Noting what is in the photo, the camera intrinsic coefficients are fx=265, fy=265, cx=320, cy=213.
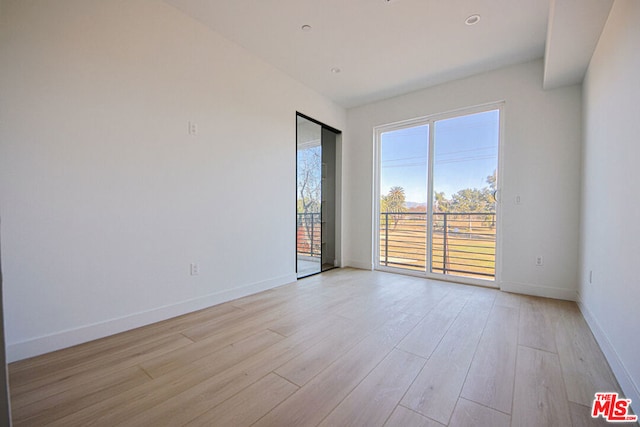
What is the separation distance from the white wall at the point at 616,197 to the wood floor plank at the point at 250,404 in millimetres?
1758

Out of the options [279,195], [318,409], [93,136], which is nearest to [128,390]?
[318,409]

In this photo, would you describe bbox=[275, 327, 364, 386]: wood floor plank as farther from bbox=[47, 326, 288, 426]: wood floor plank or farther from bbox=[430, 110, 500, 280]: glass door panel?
bbox=[430, 110, 500, 280]: glass door panel

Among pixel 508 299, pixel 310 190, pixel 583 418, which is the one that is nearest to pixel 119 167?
pixel 310 190

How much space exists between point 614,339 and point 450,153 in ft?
8.54

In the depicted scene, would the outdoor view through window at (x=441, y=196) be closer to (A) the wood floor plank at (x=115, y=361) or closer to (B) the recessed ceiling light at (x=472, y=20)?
(B) the recessed ceiling light at (x=472, y=20)

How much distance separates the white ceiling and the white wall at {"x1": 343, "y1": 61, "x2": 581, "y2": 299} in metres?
0.18

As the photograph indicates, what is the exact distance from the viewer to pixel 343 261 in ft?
15.4

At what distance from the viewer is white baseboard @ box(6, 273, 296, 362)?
1.74 m

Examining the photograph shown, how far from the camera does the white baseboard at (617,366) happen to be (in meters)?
1.33

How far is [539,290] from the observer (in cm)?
306

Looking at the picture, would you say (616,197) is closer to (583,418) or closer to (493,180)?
(583,418)

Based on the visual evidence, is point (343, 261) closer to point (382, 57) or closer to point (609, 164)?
point (382, 57)

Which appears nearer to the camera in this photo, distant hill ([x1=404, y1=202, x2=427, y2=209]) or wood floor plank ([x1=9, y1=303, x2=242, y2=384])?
wood floor plank ([x1=9, y1=303, x2=242, y2=384])

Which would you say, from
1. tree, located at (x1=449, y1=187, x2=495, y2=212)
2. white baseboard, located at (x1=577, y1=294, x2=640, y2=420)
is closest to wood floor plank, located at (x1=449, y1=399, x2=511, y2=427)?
white baseboard, located at (x1=577, y1=294, x2=640, y2=420)
